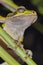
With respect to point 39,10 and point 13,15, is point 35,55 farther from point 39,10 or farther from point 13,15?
point 13,15

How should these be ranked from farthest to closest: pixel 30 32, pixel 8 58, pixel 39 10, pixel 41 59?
pixel 41 59 → pixel 30 32 → pixel 39 10 → pixel 8 58

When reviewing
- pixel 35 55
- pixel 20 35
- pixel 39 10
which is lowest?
pixel 20 35

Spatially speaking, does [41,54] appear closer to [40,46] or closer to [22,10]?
[40,46]

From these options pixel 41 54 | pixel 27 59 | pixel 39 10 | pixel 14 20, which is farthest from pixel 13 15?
pixel 41 54

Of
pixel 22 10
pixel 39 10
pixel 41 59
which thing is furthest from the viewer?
pixel 41 59

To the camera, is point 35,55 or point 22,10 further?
point 35,55

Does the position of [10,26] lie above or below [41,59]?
below
